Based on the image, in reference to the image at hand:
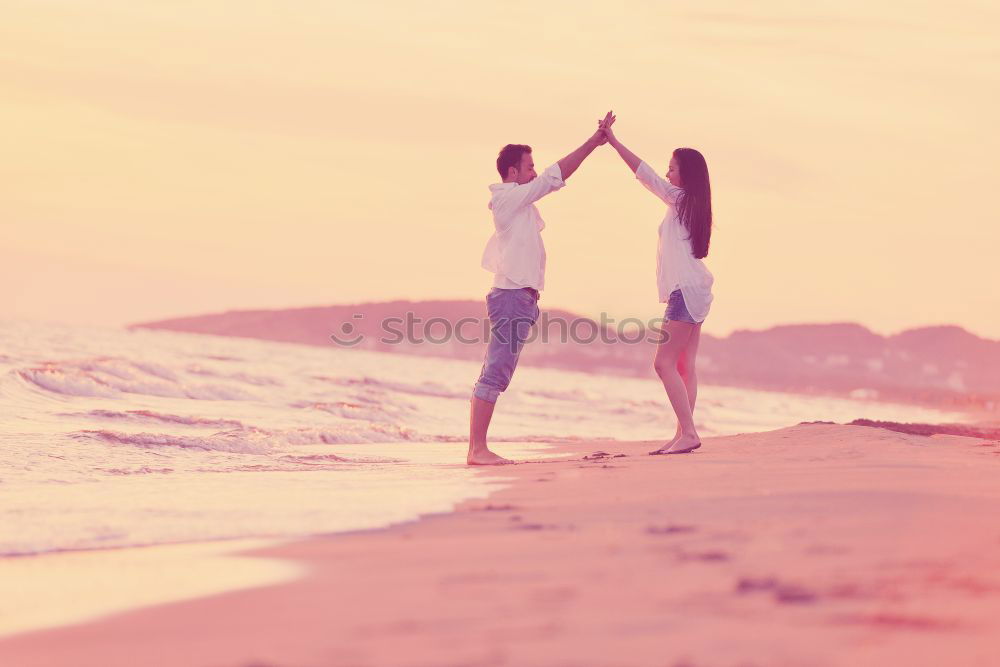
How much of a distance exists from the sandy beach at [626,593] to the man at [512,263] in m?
2.60

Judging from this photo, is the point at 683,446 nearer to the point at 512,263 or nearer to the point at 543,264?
the point at 543,264

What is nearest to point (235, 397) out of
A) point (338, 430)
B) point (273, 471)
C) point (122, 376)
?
point (122, 376)

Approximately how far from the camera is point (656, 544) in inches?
125

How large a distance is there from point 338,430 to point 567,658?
25.9ft

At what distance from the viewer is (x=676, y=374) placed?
653 centimetres

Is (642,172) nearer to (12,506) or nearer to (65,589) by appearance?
(12,506)

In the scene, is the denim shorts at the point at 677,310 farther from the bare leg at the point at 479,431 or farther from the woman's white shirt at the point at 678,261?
the bare leg at the point at 479,431

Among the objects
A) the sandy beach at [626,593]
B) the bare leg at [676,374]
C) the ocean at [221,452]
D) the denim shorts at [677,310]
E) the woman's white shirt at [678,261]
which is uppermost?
the woman's white shirt at [678,261]

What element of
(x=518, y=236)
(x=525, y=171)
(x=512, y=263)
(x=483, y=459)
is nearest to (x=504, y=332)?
(x=512, y=263)

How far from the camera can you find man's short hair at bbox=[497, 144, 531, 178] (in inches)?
268

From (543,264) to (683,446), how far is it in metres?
1.35

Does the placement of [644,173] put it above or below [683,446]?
above

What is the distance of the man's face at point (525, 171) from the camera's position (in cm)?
675

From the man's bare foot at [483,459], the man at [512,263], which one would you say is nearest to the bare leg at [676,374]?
the man at [512,263]
